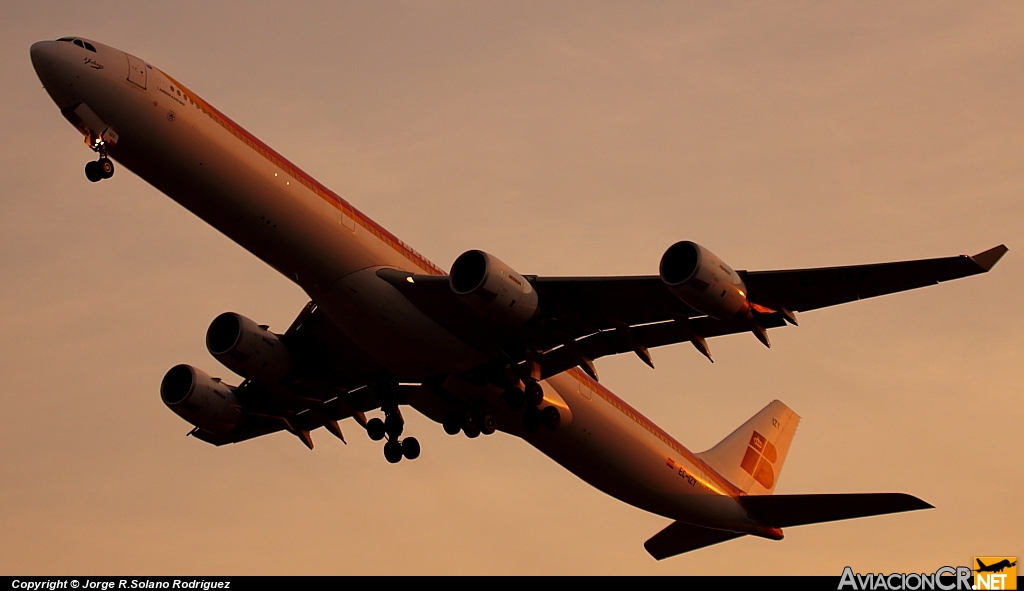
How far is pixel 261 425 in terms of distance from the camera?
37.8 meters

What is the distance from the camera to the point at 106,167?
27.9 metres

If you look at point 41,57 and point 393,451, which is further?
point 393,451

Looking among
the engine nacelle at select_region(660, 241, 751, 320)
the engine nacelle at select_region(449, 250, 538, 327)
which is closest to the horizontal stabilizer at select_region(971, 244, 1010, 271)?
the engine nacelle at select_region(660, 241, 751, 320)

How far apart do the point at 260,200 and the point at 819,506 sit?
19799 millimetres

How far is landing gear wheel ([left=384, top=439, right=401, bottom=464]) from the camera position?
117 feet

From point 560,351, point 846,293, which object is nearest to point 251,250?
point 560,351

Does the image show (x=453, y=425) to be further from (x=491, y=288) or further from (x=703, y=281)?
(x=703, y=281)

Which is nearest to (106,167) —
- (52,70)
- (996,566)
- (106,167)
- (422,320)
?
(106,167)

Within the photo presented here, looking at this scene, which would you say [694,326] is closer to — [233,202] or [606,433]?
[606,433]

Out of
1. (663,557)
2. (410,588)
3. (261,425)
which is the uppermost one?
(663,557)

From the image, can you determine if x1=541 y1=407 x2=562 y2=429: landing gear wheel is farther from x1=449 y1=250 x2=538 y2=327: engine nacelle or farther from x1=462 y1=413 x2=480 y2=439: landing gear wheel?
x1=449 y1=250 x2=538 y2=327: engine nacelle

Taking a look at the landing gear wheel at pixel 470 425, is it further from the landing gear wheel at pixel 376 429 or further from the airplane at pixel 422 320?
the landing gear wheel at pixel 376 429

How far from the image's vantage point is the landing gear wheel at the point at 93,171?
27.8 meters

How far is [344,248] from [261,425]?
1011 centimetres
